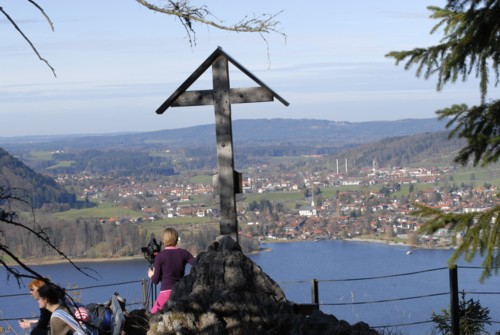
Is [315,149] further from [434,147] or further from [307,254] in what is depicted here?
[307,254]

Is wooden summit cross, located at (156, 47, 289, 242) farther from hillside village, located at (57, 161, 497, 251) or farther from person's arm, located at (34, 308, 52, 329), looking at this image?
hillside village, located at (57, 161, 497, 251)

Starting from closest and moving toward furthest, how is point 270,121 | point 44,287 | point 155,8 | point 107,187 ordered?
point 155,8 → point 44,287 → point 107,187 → point 270,121

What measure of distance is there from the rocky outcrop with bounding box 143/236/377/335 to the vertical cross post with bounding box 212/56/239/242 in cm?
103

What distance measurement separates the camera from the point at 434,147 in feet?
303

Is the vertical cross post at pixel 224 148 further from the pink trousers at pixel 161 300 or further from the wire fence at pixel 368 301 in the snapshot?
the pink trousers at pixel 161 300

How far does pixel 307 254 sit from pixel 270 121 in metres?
118

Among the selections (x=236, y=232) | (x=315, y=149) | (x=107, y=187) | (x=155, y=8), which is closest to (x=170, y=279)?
(x=236, y=232)

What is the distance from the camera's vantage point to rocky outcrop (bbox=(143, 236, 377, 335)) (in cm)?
548

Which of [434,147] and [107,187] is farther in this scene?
[434,147]

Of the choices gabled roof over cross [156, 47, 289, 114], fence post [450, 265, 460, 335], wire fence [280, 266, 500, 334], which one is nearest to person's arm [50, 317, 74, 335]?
wire fence [280, 266, 500, 334]

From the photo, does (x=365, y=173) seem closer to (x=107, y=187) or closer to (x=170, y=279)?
(x=107, y=187)

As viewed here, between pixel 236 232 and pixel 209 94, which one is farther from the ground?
pixel 209 94

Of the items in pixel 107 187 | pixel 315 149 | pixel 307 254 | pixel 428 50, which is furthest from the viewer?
pixel 315 149

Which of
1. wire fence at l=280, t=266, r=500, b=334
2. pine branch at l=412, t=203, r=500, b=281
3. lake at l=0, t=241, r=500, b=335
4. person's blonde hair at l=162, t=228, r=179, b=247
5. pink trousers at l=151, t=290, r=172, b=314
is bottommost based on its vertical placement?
lake at l=0, t=241, r=500, b=335
